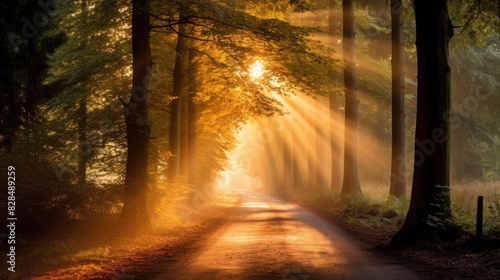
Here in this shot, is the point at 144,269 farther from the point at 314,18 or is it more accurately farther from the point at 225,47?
the point at 314,18

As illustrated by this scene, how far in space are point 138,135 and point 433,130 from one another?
813 centimetres

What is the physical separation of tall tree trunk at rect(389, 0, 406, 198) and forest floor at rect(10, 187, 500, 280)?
236 inches

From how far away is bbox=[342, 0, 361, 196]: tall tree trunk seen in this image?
23.1 m

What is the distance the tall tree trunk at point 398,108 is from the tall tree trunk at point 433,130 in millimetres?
8511

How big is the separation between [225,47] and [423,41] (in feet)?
20.9

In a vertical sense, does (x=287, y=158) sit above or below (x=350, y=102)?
below

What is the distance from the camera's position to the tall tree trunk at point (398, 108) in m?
20.4

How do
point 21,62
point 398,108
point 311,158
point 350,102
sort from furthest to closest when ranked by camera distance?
point 311,158
point 350,102
point 398,108
point 21,62

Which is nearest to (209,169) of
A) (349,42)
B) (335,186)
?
(335,186)

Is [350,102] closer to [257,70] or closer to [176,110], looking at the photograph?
[176,110]

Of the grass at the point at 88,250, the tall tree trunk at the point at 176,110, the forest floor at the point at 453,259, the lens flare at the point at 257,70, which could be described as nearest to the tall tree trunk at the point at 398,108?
the lens flare at the point at 257,70

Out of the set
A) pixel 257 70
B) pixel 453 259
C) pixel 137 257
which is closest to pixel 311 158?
pixel 257 70

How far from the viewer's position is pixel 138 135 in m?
14.2

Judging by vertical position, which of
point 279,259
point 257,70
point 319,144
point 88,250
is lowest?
point 88,250
